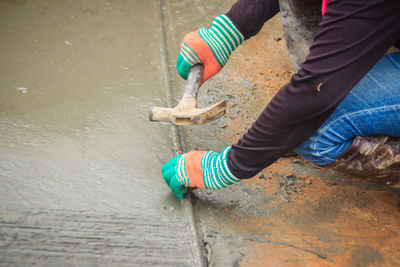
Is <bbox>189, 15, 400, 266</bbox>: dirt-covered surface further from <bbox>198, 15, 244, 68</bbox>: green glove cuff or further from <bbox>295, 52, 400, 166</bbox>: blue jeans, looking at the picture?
<bbox>198, 15, 244, 68</bbox>: green glove cuff

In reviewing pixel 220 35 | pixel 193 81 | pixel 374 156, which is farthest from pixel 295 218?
pixel 220 35

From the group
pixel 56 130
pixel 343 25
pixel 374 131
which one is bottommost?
pixel 56 130

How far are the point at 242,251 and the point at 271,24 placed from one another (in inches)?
74.8

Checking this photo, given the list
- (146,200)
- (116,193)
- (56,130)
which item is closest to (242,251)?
(146,200)

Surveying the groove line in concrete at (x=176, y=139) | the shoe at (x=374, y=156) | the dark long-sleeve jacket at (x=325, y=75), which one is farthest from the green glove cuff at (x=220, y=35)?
the shoe at (x=374, y=156)

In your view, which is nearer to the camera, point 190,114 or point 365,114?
point 365,114

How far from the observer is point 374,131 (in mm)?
1172

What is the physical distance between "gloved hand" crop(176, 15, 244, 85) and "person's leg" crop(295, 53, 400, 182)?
0.54 m

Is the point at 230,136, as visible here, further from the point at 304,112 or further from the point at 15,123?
the point at 15,123

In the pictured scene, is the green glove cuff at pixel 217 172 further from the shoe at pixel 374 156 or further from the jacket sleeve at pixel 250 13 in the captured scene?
the jacket sleeve at pixel 250 13

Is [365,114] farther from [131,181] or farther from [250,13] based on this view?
[131,181]

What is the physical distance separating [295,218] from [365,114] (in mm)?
466

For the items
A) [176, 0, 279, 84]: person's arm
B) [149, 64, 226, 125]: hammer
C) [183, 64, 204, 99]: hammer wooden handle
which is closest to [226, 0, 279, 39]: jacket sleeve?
[176, 0, 279, 84]: person's arm

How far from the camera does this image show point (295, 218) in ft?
4.45
